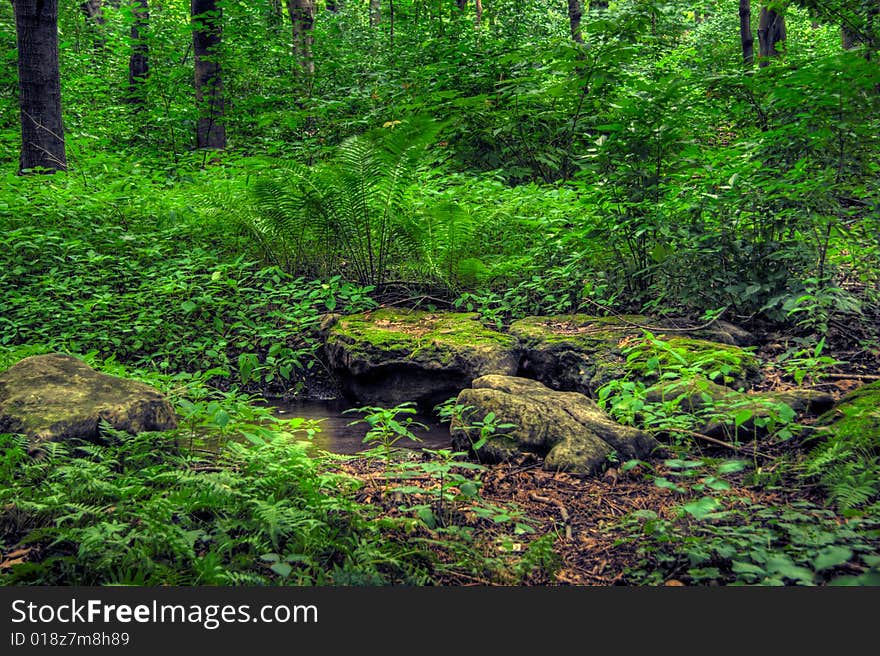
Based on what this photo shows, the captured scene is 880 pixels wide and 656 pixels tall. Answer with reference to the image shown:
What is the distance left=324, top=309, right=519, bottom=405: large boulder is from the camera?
4.90 meters

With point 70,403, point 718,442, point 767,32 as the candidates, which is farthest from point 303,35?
point 718,442

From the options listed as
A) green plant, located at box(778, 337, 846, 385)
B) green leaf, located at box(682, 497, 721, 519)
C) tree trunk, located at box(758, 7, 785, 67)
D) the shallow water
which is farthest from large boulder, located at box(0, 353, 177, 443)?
tree trunk, located at box(758, 7, 785, 67)

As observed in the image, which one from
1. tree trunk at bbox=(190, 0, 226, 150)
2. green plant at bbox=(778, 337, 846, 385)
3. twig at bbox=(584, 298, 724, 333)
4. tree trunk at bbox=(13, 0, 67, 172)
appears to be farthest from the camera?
tree trunk at bbox=(190, 0, 226, 150)

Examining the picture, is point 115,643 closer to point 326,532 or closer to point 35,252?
point 326,532

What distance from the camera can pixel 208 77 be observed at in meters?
10.9

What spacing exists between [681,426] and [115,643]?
8.87 ft

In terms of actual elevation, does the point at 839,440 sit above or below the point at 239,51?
below

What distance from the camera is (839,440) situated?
2854 millimetres

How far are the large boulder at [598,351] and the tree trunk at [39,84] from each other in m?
6.69

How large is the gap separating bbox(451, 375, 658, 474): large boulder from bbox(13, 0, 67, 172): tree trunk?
7070mm

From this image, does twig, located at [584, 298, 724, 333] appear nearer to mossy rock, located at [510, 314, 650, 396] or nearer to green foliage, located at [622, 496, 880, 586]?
mossy rock, located at [510, 314, 650, 396]

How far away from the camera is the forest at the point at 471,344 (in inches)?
94.3

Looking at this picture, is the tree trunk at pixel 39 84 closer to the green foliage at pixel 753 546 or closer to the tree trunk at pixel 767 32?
the green foliage at pixel 753 546

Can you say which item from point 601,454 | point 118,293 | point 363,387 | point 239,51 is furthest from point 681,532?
point 239,51
